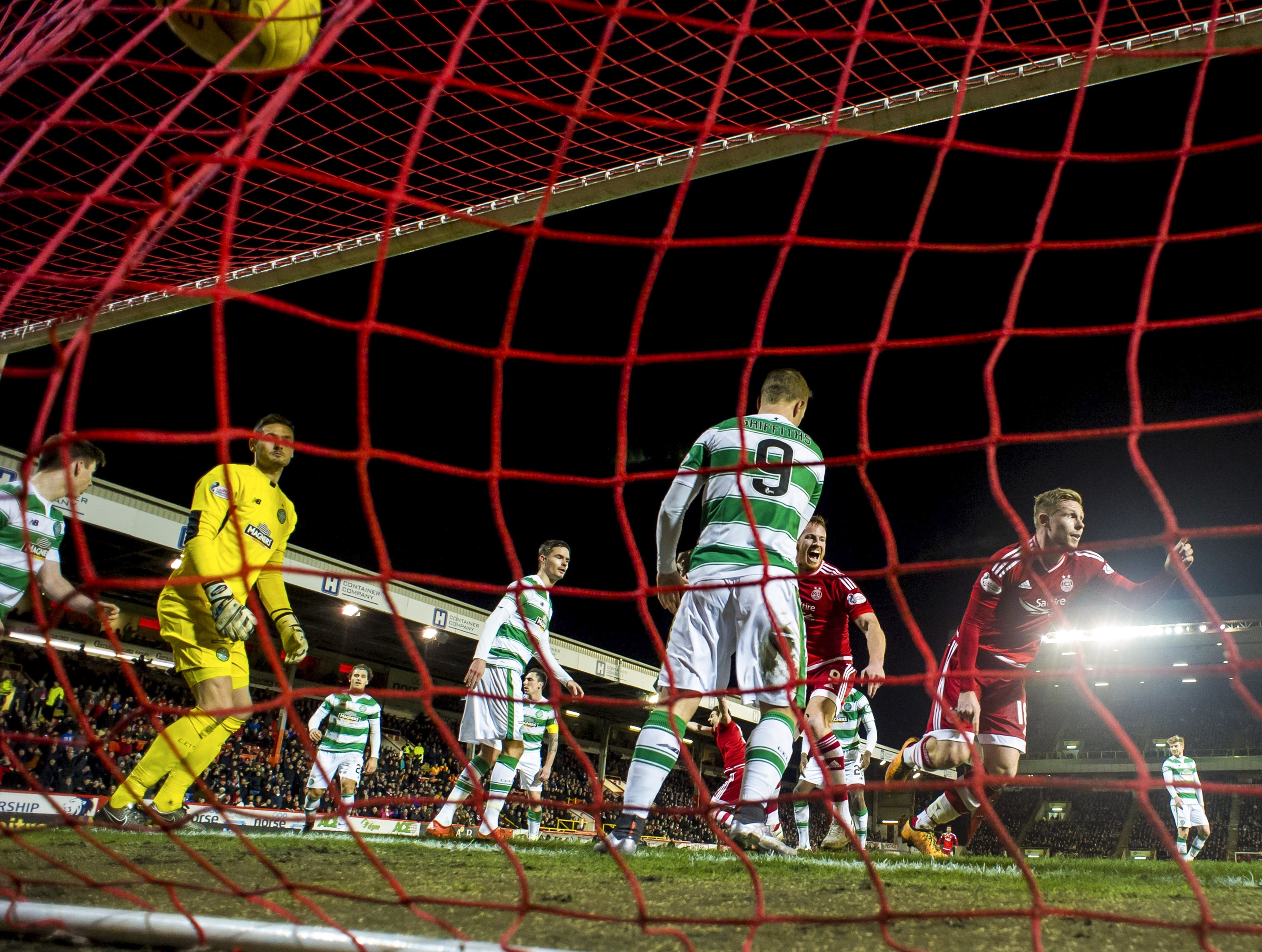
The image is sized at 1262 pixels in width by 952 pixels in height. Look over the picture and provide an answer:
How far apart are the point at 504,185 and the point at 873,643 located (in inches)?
120

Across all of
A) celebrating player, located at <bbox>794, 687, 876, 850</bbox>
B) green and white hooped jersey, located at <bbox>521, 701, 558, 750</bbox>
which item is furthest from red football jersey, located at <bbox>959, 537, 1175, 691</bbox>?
green and white hooped jersey, located at <bbox>521, 701, 558, 750</bbox>

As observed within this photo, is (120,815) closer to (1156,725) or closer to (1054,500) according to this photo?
(1054,500)

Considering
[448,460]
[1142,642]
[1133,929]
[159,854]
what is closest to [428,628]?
[448,460]

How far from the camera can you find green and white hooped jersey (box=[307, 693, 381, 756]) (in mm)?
7574

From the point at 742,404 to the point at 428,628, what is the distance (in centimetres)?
1785

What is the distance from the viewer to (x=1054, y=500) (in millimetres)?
4285

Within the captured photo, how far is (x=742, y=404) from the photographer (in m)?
2.56

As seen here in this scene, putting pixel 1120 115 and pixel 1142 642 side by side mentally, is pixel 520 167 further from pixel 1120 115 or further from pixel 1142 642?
Result: pixel 1142 642

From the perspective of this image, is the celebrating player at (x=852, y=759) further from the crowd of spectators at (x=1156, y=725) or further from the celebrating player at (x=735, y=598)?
the crowd of spectators at (x=1156, y=725)

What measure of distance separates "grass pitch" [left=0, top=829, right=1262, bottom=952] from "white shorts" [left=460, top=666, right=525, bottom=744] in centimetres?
218

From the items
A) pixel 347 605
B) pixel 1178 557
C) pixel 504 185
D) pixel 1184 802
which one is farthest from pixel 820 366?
pixel 1178 557

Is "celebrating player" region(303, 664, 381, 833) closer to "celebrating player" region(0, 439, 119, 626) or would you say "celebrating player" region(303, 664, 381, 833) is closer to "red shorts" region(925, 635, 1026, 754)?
"celebrating player" region(0, 439, 119, 626)

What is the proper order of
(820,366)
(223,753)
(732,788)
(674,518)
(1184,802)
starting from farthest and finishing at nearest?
(820,366)
(223,753)
(1184,802)
(732,788)
(674,518)

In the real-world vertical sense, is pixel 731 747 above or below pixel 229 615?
below
